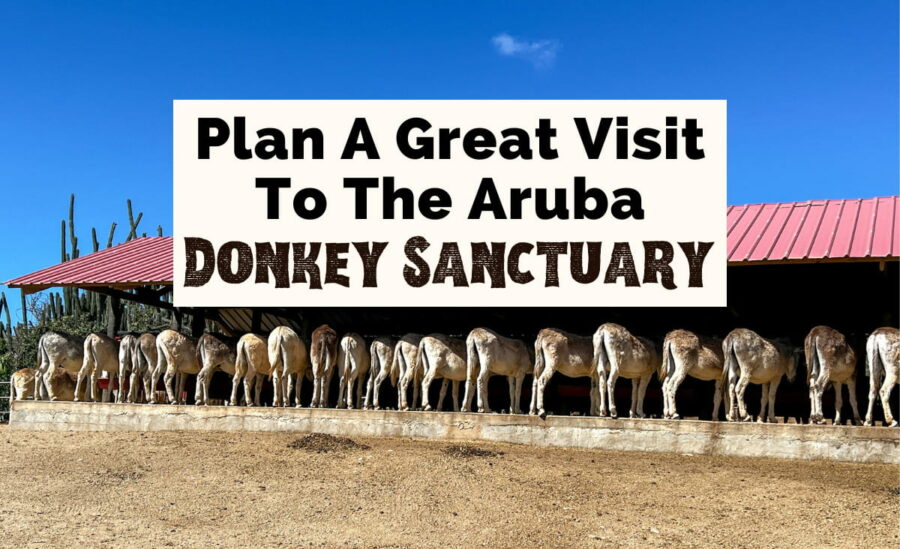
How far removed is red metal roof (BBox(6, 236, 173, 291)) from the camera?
66.3ft

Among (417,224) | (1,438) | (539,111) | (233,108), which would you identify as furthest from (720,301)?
(1,438)

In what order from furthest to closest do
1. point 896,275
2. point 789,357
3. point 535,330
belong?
point 535,330
point 896,275
point 789,357

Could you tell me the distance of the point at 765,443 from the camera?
1416 centimetres

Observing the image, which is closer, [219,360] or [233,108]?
[233,108]

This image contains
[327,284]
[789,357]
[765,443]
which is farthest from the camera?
[327,284]

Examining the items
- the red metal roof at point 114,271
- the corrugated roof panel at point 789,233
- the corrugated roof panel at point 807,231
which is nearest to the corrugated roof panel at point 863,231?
the corrugated roof panel at point 807,231

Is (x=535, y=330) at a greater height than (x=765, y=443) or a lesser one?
greater

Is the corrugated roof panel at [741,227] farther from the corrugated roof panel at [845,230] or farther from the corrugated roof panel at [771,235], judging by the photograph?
the corrugated roof panel at [845,230]

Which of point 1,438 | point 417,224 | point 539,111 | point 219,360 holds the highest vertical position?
point 539,111

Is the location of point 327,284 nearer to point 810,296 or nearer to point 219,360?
point 219,360

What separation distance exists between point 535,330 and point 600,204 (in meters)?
4.53

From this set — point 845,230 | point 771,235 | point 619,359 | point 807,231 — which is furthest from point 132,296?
point 845,230

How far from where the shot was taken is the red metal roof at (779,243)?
15672mm

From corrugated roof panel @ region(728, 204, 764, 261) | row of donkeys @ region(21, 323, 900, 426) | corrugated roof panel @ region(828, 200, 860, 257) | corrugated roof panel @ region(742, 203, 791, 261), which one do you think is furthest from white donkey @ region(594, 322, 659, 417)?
corrugated roof panel @ region(828, 200, 860, 257)
